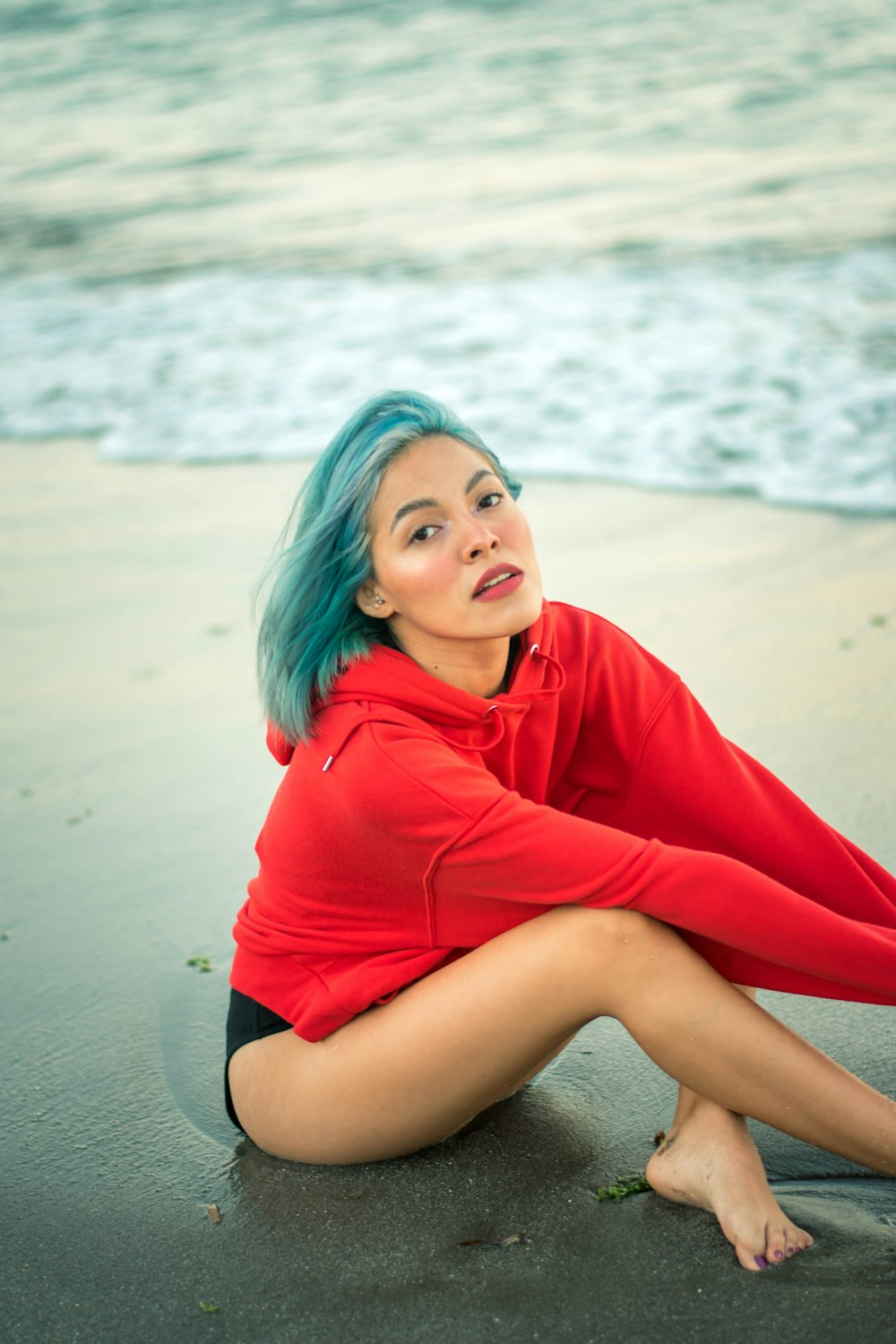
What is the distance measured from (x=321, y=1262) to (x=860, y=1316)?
78 centimetres

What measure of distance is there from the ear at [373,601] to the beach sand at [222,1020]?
0.92 meters

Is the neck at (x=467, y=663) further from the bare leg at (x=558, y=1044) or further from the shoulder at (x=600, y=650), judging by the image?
the bare leg at (x=558, y=1044)

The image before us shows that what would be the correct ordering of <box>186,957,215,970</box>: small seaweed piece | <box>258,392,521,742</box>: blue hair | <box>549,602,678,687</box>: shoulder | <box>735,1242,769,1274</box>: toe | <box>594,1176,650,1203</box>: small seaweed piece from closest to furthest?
1. <box>735,1242,769,1274</box>: toe
2. <box>594,1176,650,1203</box>: small seaweed piece
3. <box>258,392,521,742</box>: blue hair
4. <box>549,602,678,687</box>: shoulder
5. <box>186,957,215,970</box>: small seaweed piece

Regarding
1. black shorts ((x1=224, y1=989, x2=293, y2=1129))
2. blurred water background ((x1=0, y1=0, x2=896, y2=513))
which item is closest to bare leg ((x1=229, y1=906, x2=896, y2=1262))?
black shorts ((x1=224, y1=989, x2=293, y2=1129))

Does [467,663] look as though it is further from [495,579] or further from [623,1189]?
[623,1189]

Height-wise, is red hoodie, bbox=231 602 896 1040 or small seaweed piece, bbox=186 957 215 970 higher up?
red hoodie, bbox=231 602 896 1040

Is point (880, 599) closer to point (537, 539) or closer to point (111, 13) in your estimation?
point (537, 539)

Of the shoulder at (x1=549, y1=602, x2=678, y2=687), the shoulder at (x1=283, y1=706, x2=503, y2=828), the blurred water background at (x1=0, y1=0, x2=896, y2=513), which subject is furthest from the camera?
the blurred water background at (x1=0, y1=0, x2=896, y2=513)

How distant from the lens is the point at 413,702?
2209 millimetres

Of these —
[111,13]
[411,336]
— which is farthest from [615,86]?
[111,13]

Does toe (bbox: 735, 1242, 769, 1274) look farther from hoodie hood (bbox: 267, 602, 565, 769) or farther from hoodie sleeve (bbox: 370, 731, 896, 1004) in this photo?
hoodie hood (bbox: 267, 602, 565, 769)

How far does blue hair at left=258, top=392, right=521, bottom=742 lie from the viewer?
2260mm

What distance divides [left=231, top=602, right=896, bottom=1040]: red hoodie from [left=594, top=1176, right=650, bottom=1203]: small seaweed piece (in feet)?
1.22

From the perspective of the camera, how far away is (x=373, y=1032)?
6.97 ft
